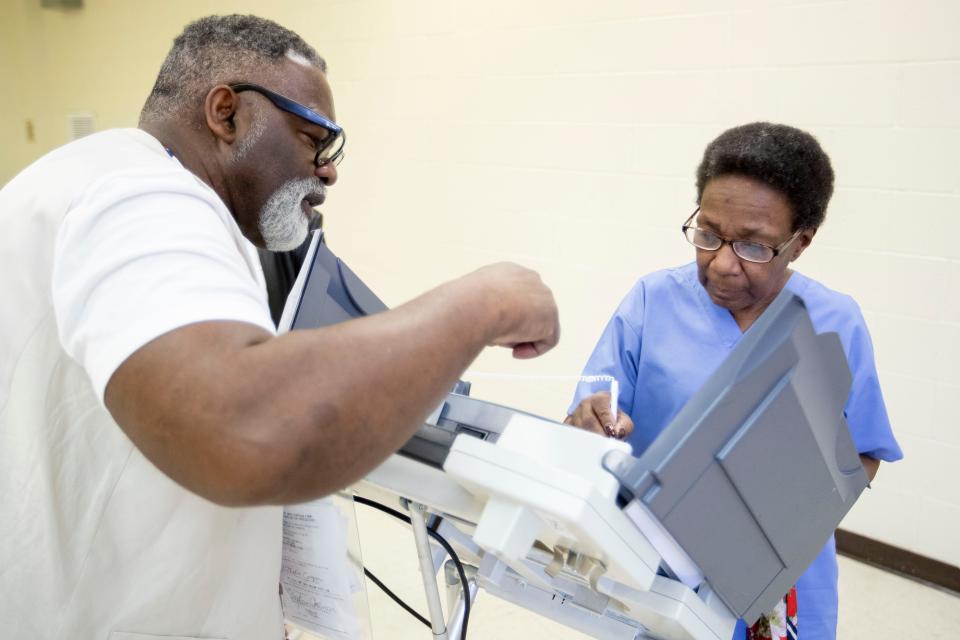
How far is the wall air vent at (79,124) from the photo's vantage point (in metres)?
4.76

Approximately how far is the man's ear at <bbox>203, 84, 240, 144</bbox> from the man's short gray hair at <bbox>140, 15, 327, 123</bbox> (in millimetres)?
22

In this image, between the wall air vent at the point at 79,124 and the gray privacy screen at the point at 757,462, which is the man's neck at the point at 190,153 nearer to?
the gray privacy screen at the point at 757,462

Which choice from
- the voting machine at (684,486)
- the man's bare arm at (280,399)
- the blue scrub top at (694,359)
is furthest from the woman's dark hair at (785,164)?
the man's bare arm at (280,399)

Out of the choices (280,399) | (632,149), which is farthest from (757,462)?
(632,149)

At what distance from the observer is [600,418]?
1235mm

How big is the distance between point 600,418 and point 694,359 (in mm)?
245

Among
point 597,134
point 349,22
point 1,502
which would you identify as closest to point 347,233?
point 349,22

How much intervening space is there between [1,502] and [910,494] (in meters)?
2.37

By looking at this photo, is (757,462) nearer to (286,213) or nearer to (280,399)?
(280,399)

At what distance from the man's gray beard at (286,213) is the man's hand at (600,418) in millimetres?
535

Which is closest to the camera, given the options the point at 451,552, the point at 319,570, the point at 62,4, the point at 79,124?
the point at 319,570

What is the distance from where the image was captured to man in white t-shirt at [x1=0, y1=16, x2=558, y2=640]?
501 mm

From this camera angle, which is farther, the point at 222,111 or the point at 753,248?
the point at 753,248

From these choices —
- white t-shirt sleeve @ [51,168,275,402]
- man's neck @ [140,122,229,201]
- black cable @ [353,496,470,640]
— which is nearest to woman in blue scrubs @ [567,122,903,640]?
black cable @ [353,496,470,640]
